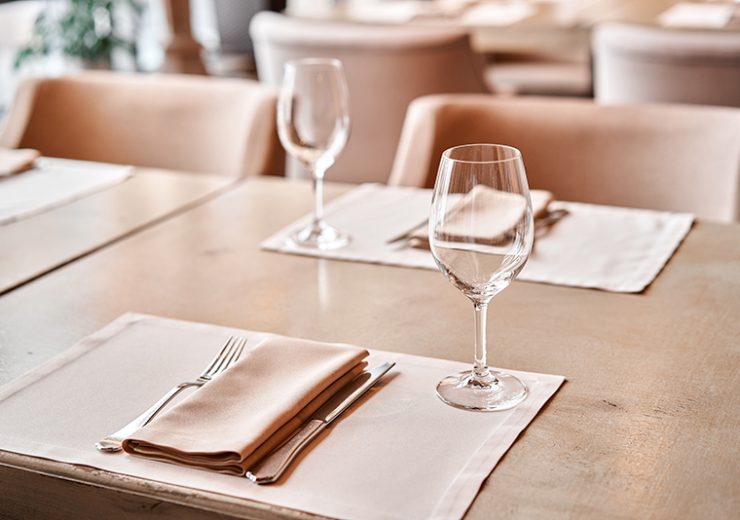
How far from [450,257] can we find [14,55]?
513 centimetres

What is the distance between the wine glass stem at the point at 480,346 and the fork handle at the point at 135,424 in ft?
0.85

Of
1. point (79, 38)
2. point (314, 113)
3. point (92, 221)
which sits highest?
point (314, 113)

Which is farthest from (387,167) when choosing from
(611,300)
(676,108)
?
(611,300)

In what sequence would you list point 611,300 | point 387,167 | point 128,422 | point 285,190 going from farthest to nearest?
point 387,167 → point 285,190 → point 611,300 → point 128,422

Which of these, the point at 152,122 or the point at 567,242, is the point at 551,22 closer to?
the point at 152,122

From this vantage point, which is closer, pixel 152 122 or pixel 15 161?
pixel 15 161

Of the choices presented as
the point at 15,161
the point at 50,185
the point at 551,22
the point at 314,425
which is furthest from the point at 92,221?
the point at 551,22

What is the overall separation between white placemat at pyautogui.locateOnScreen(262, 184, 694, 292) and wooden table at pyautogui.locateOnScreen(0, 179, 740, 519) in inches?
0.9

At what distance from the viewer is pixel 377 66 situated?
3.04 metres

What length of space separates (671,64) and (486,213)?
6.72ft

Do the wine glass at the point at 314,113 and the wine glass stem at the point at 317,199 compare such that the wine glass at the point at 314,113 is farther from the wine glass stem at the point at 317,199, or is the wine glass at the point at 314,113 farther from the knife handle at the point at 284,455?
the knife handle at the point at 284,455

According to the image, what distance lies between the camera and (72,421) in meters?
0.94

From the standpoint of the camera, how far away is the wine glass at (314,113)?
1404 millimetres

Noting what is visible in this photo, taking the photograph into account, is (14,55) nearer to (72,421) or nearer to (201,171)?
(201,171)
